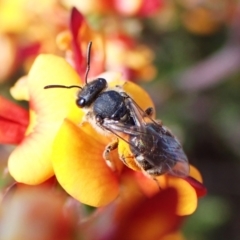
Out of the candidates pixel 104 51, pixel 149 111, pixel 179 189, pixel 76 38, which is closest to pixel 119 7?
pixel 104 51

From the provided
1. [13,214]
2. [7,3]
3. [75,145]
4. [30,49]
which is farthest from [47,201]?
[7,3]

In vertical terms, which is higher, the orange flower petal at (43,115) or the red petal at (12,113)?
the orange flower petal at (43,115)

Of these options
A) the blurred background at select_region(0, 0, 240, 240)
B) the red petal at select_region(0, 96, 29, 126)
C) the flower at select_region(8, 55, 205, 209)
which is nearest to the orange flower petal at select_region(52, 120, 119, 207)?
the flower at select_region(8, 55, 205, 209)

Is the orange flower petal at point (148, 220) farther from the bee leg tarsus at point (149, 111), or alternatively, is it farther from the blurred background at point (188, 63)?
the blurred background at point (188, 63)

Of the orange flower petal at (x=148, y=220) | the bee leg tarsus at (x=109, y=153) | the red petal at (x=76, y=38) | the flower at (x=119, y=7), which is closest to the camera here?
the orange flower petal at (x=148, y=220)

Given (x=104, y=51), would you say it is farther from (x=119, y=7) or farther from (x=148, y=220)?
(x=148, y=220)

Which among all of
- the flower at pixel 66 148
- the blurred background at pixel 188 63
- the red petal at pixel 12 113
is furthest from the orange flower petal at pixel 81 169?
the blurred background at pixel 188 63

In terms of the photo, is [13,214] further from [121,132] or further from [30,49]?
[30,49]
